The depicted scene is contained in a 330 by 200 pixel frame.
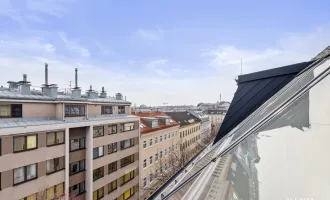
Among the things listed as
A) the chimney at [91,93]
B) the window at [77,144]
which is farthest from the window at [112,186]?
the chimney at [91,93]

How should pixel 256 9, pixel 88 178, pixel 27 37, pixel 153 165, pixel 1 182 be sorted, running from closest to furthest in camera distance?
pixel 256 9 → pixel 1 182 → pixel 27 37 → pixel 88 178 → pixel 153 165

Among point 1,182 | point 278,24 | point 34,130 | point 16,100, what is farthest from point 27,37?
point 278,24

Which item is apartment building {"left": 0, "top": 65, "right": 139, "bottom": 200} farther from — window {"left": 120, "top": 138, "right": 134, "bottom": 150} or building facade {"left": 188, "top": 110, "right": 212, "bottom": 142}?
building facade {"left": 188, "top": 110, "right": 212, "bottom": 142}

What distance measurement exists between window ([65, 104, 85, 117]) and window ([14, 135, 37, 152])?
2.87 metres

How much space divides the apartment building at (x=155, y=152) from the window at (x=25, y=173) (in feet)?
37.2

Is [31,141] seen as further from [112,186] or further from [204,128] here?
[204,128]

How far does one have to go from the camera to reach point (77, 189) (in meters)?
15.5

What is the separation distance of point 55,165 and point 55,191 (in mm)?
1780

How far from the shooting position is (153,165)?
24.4 m

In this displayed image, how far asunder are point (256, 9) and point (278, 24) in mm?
1940

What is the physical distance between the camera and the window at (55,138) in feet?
Answer: 41.6

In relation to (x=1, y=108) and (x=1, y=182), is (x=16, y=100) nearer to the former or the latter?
(x=1, y=108)

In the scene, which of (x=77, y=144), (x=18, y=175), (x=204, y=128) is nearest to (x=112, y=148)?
(x=77, y=144)

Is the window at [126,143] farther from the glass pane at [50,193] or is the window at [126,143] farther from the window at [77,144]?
the glass pane at [50,193]
